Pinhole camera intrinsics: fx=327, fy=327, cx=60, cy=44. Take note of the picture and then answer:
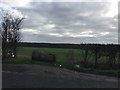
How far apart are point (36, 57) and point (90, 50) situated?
485cm

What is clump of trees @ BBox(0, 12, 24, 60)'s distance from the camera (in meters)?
26.2

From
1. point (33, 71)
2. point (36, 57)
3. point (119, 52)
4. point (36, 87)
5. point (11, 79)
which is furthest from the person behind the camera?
point (36, 57)

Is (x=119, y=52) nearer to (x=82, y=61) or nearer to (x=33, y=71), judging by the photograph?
(x=82, y=61)

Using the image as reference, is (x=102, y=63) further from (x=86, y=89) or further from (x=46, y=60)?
(x=86, y=89)

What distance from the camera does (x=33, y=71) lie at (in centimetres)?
1831

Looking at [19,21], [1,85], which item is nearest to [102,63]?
[19,21]

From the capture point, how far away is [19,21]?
88.5 feet

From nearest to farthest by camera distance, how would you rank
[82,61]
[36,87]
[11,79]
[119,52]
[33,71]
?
[36,87]
[11,79]
[33,71]
[119,52]
[82,61]

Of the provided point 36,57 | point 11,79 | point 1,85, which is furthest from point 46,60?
point 1,85

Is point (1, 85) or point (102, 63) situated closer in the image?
point (1, 85)

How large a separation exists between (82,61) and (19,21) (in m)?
6.16

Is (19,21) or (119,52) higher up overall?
(19,21)

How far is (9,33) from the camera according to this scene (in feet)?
87.3

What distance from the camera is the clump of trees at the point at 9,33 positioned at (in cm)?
2615
